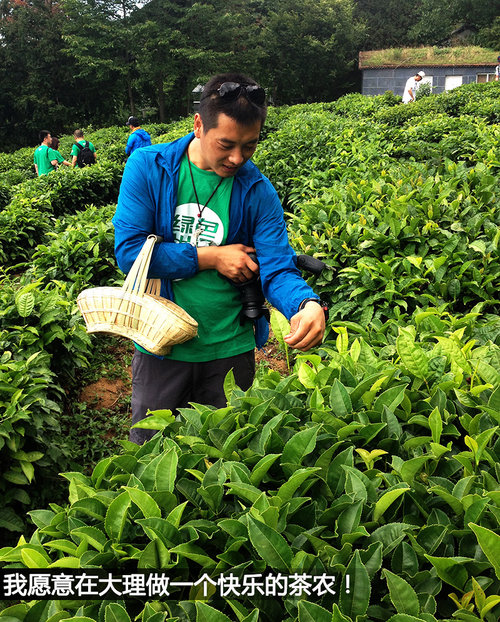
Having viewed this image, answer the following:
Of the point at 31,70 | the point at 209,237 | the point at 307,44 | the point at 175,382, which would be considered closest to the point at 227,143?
the point at 209,237

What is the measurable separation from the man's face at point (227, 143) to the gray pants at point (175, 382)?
777 millimetres

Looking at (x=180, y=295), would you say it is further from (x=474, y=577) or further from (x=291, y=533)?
(x=474, y=577)

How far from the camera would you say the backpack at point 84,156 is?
11023 mm

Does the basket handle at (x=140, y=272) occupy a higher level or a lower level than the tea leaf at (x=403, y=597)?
higher

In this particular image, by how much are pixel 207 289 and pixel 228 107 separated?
696mm

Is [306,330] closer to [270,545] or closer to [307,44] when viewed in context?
[270,545]

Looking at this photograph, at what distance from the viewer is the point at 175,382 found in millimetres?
2211

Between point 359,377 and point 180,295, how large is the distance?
2.65 feet

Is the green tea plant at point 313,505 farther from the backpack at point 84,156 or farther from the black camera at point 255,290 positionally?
the backpack at point 84,156

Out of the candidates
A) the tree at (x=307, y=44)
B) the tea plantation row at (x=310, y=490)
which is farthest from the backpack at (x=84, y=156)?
the tree at (x=307, y=44)

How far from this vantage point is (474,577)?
1.08 m

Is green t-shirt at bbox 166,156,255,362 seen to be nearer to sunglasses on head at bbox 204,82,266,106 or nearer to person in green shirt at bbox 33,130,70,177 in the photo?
sunglasses on head at bbox 204,82,266,106

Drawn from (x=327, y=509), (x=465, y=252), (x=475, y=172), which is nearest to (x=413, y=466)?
(x=327, y=509)

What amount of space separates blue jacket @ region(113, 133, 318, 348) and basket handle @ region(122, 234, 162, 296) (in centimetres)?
6
